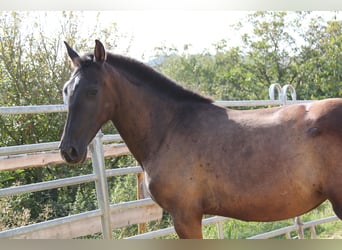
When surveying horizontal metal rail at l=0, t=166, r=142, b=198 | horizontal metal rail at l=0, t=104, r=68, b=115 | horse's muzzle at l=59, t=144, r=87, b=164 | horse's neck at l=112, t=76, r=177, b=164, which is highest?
horizontal metal rail at l=0, t=104, r=68, b=115

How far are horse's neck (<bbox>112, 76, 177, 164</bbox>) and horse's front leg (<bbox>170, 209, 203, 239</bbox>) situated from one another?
1.17ft

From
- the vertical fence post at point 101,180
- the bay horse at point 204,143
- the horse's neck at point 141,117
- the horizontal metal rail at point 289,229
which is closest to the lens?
the bay horse at point 204,143

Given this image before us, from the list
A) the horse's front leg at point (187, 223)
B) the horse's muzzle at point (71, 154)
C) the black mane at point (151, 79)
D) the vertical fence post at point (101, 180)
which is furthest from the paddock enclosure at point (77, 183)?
the horse's front leg at point (187, 223)

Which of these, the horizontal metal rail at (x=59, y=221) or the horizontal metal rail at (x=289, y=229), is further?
the horizontal metal rail at (x=289, y=229)

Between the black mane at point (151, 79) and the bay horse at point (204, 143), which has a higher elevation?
the black mane at point (151, 79)

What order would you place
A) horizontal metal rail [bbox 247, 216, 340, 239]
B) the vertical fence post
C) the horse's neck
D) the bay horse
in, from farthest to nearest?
horizontal metal rail [bbox 247, 216, 340, 239], the vertical fence post, the horse's neck, the bay horse

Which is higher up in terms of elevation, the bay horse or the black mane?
the black mane

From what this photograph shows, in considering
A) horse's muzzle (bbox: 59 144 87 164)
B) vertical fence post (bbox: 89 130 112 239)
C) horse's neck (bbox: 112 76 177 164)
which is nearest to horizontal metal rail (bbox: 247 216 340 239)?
vertical fence post (bbox: 89 130 112 239)

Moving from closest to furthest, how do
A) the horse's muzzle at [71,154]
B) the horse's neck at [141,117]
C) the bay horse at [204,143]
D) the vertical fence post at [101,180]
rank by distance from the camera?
the bay horse at [204,143]
the horse's muzzle at [71,154]
the horse's neck at [141,117]
the vertical fence post at [101,180]

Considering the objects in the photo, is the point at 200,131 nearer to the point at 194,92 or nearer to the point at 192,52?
the point at 194,92

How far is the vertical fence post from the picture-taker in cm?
285

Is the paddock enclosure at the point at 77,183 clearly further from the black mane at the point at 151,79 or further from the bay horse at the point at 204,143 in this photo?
the black mane at the point at 151,79

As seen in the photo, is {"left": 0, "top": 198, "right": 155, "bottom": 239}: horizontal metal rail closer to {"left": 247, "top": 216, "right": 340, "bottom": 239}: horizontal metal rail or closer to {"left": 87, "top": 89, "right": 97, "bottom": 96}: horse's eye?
{"left": 87, "top": 89, "right": 97, "bottom": 96}: horse's eye

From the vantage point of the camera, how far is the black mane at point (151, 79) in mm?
2516
